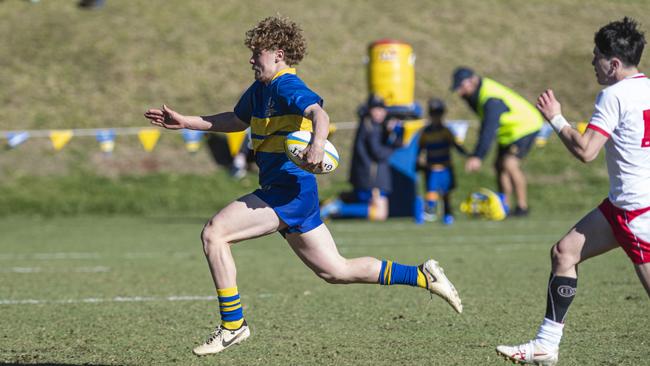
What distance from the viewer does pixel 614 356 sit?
16.1 feet

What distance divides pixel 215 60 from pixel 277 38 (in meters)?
19.8

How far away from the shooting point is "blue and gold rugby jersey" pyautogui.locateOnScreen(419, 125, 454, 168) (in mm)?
14320

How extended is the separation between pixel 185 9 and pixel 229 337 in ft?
78.3

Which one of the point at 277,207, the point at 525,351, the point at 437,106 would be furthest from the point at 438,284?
the point at 437,106

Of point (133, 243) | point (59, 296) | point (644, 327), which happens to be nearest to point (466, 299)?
point (644, 327)

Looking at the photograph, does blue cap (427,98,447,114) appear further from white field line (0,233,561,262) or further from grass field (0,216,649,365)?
grass field (0,216,649,365)

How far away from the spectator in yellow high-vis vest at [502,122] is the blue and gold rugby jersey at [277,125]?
815 cm

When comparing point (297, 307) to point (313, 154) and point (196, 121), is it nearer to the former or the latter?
point (196, 121)

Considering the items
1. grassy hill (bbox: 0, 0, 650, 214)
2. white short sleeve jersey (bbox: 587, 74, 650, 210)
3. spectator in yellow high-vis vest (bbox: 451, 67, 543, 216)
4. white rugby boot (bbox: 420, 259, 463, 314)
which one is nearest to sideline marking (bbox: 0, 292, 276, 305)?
white rugby boot (bbox: 420, 259, 463, 314)

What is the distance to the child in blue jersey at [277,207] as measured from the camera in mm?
4758

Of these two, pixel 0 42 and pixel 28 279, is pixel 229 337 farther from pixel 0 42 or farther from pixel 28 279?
pixel 0 42

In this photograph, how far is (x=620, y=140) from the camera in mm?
4316

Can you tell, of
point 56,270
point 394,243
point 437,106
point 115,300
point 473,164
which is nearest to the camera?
point 115,300

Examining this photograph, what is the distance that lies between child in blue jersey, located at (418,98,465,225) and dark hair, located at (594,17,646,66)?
31.9ft
